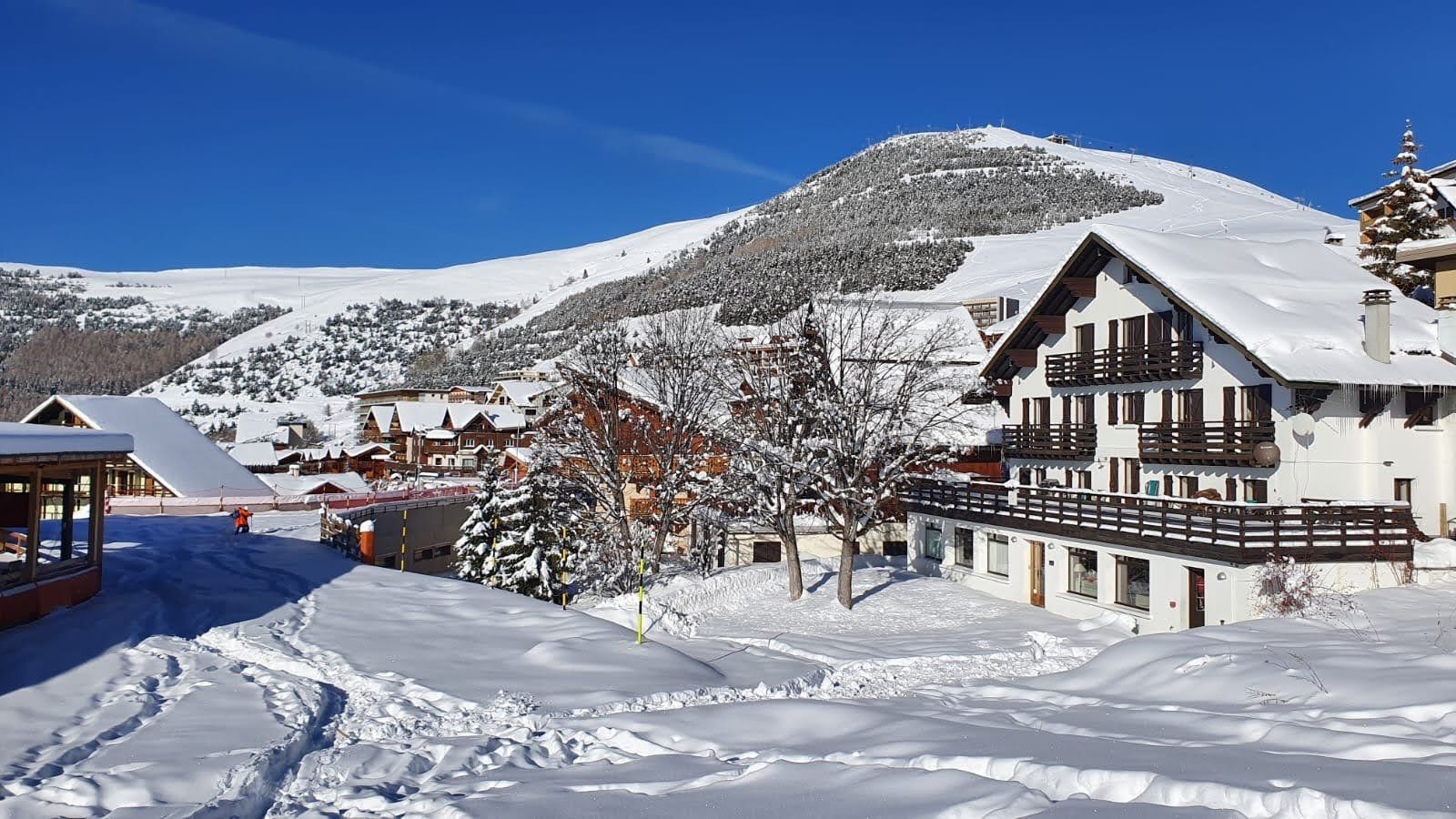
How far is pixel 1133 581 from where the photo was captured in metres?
26.2

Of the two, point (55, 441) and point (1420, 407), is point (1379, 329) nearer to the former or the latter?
point (1420, 407)

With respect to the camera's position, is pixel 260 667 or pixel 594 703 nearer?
pixel 594 703

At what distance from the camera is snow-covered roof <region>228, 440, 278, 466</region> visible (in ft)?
267

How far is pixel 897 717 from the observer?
1263cm

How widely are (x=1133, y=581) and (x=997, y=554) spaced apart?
615 centimetres

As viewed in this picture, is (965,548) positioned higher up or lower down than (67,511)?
lower down

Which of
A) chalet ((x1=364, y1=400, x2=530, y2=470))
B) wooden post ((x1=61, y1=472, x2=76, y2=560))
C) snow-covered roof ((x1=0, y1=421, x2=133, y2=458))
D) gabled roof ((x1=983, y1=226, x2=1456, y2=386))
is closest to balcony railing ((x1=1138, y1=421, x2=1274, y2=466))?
gabled roof ((x1=983, y1=226, x2=1456, y2=386))

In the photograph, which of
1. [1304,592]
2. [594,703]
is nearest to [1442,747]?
[594,703]

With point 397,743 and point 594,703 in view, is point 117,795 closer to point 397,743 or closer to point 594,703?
point 397,743

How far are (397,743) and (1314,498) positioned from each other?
2310 centimetres

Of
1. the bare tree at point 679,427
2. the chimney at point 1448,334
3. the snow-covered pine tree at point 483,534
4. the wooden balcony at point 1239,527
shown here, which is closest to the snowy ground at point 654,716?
the wooden balcony at point 1239,527

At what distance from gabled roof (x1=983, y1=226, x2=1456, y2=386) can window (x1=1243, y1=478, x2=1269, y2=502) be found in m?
3.46

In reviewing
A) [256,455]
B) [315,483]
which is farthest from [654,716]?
[256,455]

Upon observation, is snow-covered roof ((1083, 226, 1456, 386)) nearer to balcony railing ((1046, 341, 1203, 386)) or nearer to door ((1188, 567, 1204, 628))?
balcony railing ((1046, 341, 1203, 386))
